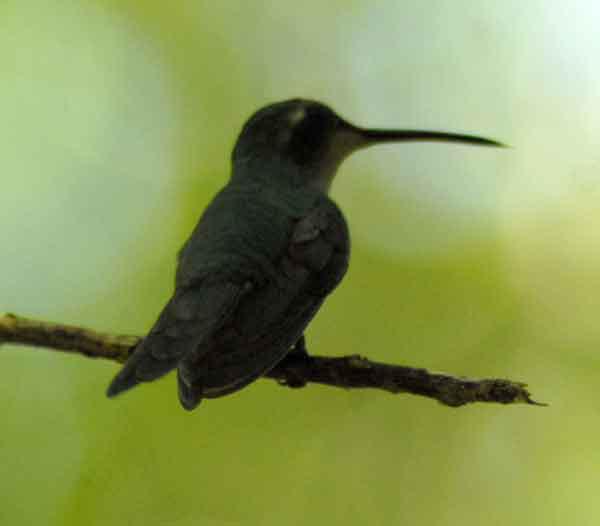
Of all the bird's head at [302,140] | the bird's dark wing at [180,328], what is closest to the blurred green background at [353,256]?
the bird's head at [302,140]

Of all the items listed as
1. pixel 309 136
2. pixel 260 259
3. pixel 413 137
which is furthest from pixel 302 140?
pixel 413 137

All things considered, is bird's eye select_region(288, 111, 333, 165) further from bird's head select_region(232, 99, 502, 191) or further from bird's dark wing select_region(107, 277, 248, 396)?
bird's dark wing select_region(107, 277, 248, 396)

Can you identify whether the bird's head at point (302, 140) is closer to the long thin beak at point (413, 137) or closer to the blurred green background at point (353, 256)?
the long thin beak at point (413, 137)

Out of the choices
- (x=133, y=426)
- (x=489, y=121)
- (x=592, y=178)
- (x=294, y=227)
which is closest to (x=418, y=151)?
(x=489, y=121)

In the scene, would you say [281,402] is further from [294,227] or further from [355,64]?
[355,64]

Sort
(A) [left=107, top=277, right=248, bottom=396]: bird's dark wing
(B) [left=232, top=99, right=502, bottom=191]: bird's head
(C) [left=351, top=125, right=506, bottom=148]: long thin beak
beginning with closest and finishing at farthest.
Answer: (A) [left=107, top=277, right=248, bottom=396]: bird's dark wing < (C) [left=351, top=125, right=506, bottom=148]: long thin beak < (B) [left=232, top=99, right=502, bottom=191]: bird's head

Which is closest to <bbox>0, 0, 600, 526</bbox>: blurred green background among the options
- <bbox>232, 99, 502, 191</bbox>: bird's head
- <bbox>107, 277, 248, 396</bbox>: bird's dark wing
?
<bbox>232, 99, 502, 191</bbox>: bird's head
